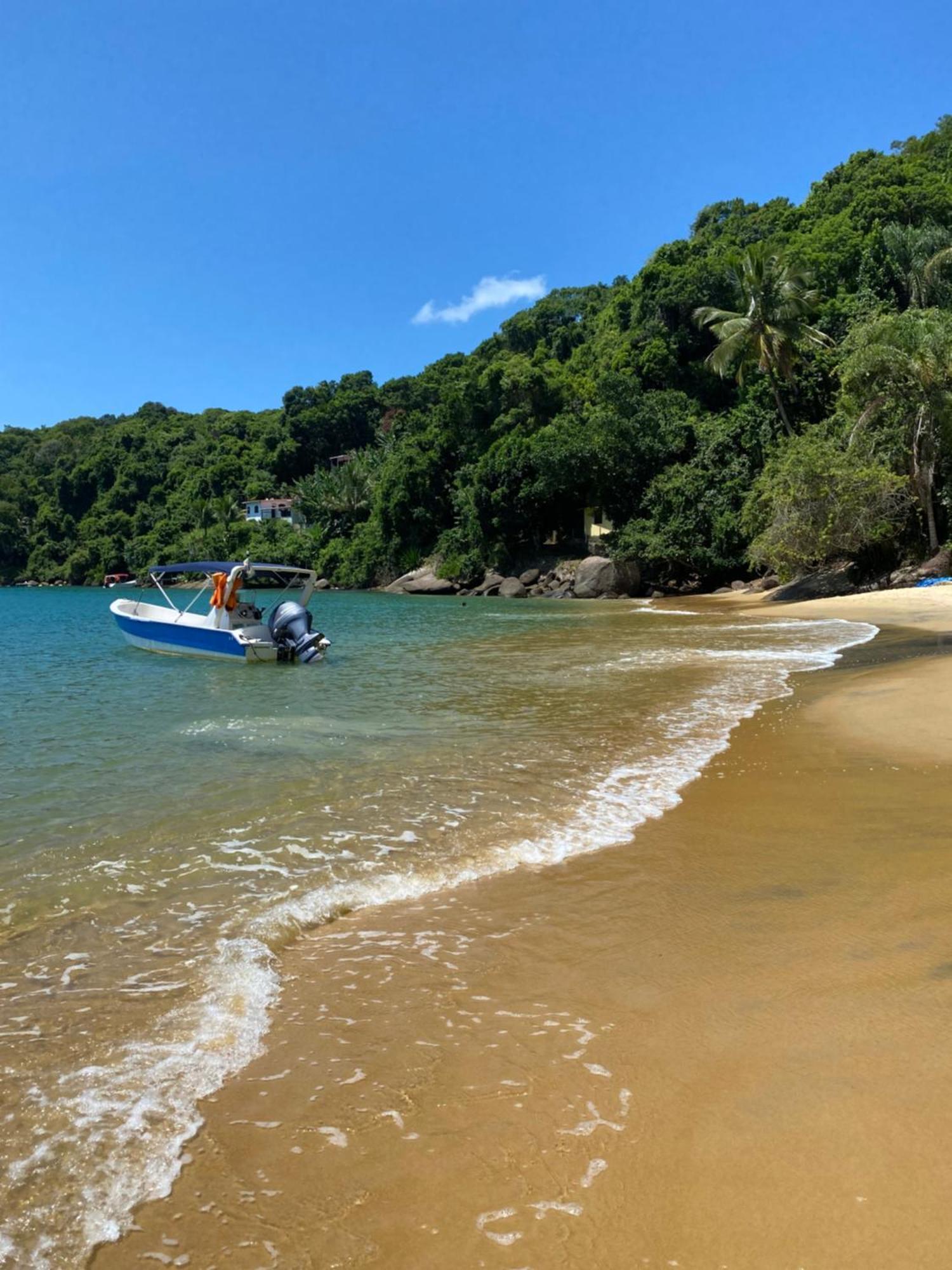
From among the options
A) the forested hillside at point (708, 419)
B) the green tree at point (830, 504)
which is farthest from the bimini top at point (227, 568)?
the forested hillside at point (708, 419)

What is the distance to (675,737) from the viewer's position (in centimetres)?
902

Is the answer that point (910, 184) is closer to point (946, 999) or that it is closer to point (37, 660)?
point (37, 660)

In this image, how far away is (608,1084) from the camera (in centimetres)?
288

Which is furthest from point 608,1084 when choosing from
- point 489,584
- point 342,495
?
point 342,495

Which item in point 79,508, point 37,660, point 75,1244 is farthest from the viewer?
point 79,508

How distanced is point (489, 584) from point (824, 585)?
25108 mm

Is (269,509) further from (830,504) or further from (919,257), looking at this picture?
(830,504)

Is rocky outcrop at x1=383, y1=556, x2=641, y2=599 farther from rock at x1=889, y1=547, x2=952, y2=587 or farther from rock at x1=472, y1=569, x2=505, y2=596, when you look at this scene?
rock at x1=889, y1=547, x2=952, y2=587

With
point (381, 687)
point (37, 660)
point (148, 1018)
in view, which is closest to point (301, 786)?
point (148, 1018)

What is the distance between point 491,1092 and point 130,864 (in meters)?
3.52

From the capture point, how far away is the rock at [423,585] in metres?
56.4

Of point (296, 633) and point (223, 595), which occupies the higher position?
point (223, 595)

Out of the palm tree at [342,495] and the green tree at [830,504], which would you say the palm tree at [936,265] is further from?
the palm tree at [342,495]

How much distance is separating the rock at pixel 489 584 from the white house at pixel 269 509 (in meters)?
35.9
